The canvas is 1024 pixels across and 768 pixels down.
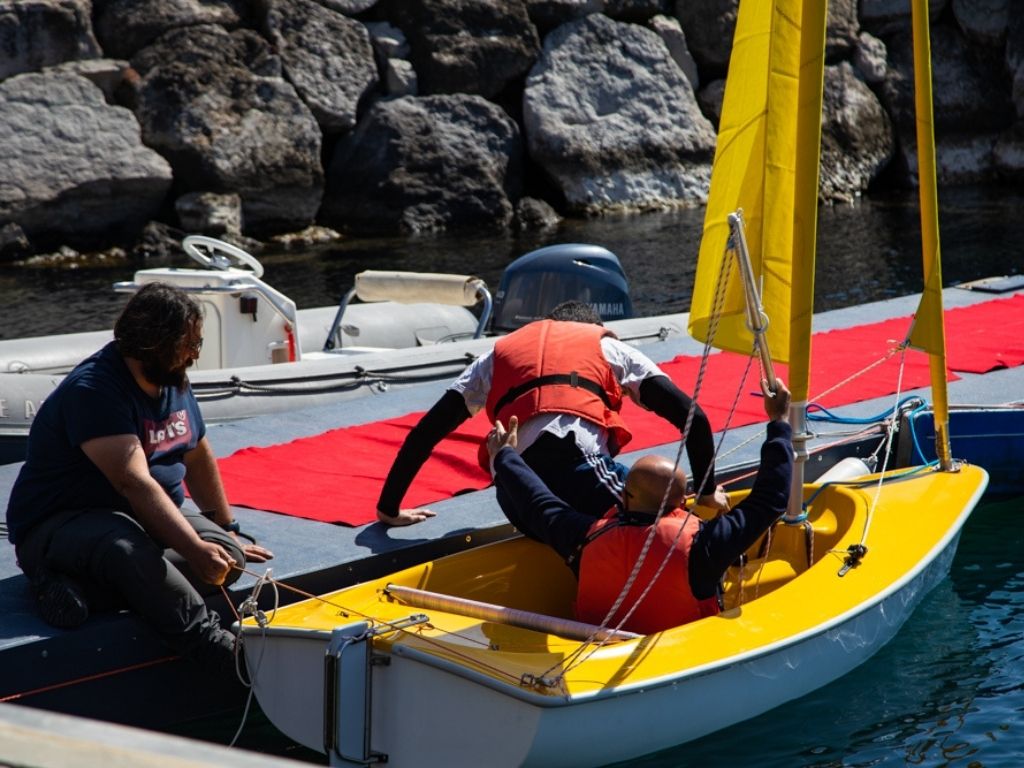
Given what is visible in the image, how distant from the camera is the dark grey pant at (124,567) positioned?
170 inches

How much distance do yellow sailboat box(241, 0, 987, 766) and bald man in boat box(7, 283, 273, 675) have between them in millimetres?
289

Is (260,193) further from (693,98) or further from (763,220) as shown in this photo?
(763,220)

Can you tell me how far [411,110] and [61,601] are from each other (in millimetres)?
20044

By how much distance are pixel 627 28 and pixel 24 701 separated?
23620mm

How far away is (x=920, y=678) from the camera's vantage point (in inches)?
206

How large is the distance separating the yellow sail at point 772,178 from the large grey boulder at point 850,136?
74.2ft

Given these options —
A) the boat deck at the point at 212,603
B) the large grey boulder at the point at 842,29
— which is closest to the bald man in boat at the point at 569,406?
the boat deck at the point at 212,603

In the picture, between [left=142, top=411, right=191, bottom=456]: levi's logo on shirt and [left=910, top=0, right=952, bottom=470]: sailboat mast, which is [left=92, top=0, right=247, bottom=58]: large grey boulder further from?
[left=142, top=411, right=191, bottom=456]: levi's logo on shirt

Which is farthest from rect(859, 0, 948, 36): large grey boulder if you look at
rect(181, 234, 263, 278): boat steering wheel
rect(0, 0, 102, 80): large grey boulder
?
rect(181, 234, 263, 278): boat steering wheel

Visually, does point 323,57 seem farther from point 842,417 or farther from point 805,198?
point 805,198

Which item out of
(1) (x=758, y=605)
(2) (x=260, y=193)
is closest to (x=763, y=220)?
(1) (x=758, y=605)

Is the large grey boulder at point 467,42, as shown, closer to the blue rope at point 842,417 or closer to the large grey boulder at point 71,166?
the large grey boulder at point 71,166

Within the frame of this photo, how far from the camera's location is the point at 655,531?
4.18 metres

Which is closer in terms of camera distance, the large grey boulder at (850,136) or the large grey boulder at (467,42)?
the large grey boulder at (467,42)
